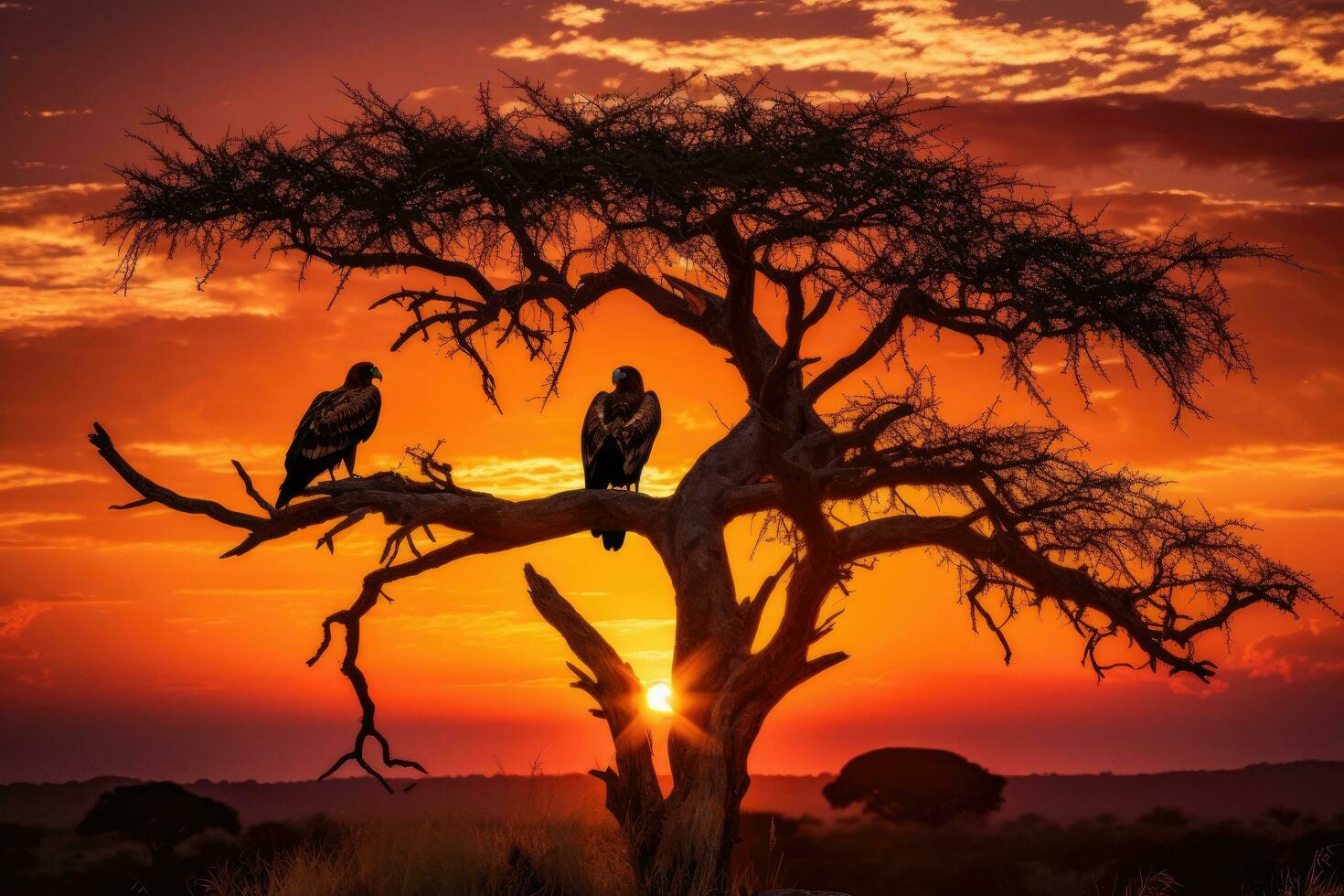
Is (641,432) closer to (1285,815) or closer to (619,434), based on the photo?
(619,434)

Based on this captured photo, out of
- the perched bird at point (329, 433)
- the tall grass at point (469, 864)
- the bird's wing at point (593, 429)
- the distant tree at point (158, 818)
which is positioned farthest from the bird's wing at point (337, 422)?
the distant tree at point (158, 818)

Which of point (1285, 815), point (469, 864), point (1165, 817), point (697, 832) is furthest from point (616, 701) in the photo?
point (1165, 817)

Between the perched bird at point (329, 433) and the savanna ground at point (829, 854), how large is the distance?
11.3ft

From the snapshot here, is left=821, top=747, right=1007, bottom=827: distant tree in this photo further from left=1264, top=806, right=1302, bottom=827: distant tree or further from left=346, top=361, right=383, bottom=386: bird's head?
left=346, top=361, right=383, bottom=386: bird's head

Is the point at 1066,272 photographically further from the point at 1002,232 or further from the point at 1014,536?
the point at 1014,536

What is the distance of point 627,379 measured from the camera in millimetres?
13836

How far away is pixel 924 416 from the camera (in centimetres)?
1178

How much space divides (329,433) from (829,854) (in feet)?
61.2

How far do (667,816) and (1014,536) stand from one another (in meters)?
3.93

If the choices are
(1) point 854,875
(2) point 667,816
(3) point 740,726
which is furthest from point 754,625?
(1) point 854,875

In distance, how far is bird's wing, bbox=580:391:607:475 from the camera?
1347 cm

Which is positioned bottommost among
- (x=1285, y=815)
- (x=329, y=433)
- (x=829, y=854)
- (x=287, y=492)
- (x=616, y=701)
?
(x=829, y=854)

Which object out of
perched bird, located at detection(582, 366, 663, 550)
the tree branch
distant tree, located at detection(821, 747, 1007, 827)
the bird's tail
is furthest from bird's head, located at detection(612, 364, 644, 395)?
distant tree, located at detection(821, 747, 1007, 827)

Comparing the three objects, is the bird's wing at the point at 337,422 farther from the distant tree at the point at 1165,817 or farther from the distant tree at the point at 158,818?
the distant tree at the point at 1165,817
